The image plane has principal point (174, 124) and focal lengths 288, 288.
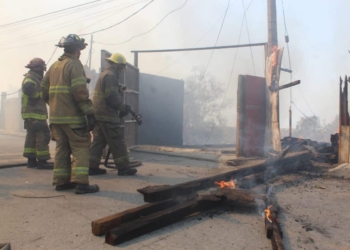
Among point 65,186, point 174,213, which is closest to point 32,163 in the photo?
point 65,186

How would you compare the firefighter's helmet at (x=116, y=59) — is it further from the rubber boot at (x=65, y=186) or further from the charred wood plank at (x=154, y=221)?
the charred wood plank at (x=154, y=221)

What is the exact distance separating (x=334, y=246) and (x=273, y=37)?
8.00m

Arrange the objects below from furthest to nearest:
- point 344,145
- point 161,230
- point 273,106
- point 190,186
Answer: point 273,106 → point 344,145 → point 190,186 → point 161,230

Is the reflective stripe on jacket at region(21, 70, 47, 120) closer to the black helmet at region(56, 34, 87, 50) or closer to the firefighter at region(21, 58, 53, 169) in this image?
the firefighter at region(21, 58, 53, 169)

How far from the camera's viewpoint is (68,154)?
12.0ft

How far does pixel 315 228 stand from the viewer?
102 inches

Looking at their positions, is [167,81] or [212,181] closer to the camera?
[212,181]

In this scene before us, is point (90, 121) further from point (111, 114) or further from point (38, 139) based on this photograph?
point (38, 139)

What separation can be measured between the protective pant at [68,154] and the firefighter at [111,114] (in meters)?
0.91

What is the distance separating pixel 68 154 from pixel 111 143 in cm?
96

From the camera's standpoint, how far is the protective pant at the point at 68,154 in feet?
11.4

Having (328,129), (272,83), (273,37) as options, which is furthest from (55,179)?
(328,129)

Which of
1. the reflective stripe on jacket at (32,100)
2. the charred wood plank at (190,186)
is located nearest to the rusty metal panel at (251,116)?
the charred wood plank at (190,186)

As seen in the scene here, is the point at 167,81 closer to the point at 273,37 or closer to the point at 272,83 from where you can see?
the point at 273,37
